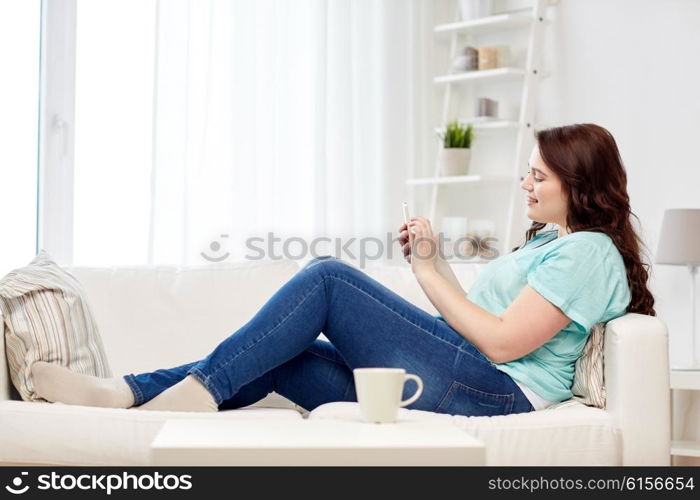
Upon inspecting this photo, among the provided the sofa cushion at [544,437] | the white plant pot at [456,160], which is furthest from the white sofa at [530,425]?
the white plant pot at [456,160]

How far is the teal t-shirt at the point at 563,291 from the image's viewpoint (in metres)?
1.85

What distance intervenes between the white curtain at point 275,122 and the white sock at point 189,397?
61.7 inches

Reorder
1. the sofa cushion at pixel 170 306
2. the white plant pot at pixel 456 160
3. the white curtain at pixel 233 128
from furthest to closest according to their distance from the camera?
the white plant pot at pixel 456 160
the white curtain at pixel 233 128
the sofa cushion at pixel 170 306

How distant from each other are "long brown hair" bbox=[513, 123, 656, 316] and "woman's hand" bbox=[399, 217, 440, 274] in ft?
1.09

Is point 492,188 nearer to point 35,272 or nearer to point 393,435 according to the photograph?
point 35,272

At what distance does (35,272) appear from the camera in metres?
2.11

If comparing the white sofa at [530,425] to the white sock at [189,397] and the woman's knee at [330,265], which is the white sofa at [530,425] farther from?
the woman's knee at [330,265]

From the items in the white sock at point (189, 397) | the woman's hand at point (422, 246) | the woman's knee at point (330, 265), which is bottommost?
the white sock at point (189, 397)

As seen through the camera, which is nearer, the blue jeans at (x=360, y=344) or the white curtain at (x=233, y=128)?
the blue jeans at (x=360, y=344)

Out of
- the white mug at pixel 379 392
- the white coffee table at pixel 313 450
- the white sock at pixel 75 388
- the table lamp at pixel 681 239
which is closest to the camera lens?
the white coffee table at pixel 313 450

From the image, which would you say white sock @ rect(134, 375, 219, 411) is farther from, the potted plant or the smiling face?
the potted plant
